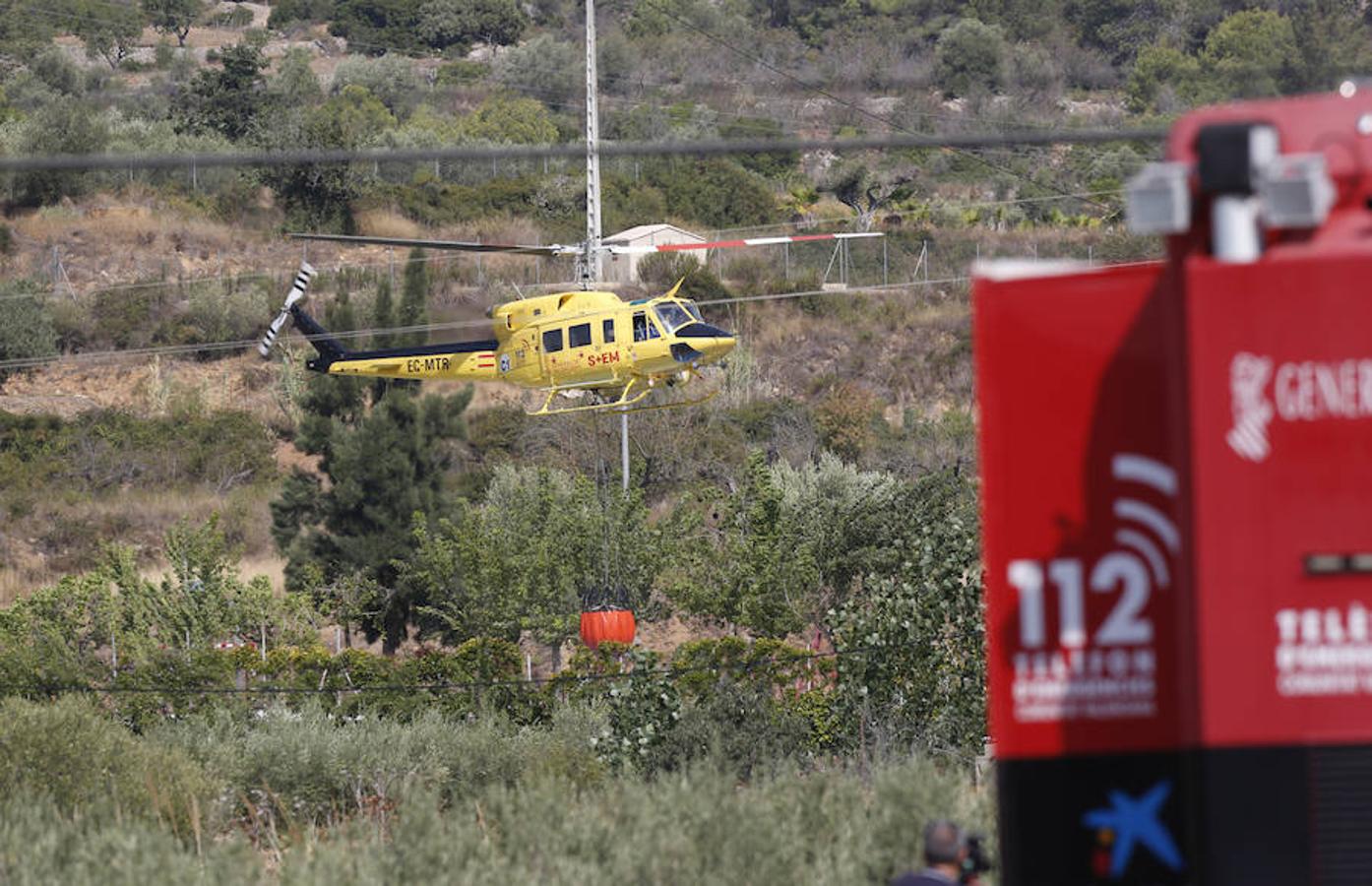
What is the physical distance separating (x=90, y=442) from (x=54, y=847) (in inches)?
2002

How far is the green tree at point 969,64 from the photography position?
10931cm

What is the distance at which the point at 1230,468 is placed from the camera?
5812 mm

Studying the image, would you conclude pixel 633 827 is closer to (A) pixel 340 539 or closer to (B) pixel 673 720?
(B) pixel 673 720

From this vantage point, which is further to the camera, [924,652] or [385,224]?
[385,224]

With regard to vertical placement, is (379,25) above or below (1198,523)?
above

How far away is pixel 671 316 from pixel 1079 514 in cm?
A: 2568

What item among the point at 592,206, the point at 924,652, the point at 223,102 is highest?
the point at 223,102

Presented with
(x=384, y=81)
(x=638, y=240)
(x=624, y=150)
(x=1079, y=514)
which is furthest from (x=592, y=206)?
(x=384, y=81)

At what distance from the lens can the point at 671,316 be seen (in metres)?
32.0

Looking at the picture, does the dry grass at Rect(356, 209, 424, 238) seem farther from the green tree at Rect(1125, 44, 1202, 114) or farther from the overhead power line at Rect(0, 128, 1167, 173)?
the overhead power line at Rect(0, 128, 1167, 173)

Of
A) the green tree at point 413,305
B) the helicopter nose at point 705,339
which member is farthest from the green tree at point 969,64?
the helicopter nose at point 705,339

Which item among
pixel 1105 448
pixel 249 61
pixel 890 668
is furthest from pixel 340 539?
pixel 249 61

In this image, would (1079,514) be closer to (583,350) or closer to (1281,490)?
(1281,490)

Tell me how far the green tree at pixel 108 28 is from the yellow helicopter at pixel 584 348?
82.0 metres
